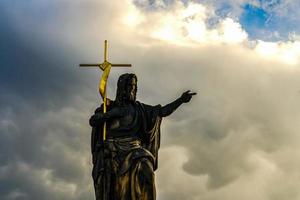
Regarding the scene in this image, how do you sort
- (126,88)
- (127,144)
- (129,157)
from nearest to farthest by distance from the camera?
(129,157) → (127,144) → (126,88)

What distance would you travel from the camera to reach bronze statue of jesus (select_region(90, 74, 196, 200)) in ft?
65.6

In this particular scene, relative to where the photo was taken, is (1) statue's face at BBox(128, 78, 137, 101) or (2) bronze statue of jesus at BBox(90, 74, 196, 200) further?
(1) statue's face at BBox(128, 78, 137, 101)

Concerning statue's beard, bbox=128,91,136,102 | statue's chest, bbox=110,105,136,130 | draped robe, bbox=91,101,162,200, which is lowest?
draped robe, bbox=91,101,162,200

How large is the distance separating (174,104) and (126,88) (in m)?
1.43

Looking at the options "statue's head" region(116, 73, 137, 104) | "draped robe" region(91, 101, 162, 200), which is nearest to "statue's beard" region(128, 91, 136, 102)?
"statue's head" region(116, 73, 137, 104)

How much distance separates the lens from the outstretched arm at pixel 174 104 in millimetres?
20945

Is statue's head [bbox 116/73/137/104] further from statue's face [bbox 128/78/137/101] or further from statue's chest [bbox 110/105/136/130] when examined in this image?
statue's chest [bbox 110/105/136/130]

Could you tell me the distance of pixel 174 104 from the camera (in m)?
21.2

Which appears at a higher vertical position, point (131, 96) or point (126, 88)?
point (126, 88)

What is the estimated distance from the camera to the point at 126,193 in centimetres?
1986

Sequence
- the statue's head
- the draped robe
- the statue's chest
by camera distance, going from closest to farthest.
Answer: the draped robe, the statue's chest, the statue's head

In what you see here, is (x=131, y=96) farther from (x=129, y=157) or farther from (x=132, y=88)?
(x=129, y=157)

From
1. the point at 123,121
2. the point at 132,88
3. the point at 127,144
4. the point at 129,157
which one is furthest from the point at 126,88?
the point at 129,157

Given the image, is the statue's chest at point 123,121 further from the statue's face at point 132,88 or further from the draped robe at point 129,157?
the statue's face at point 132,88
